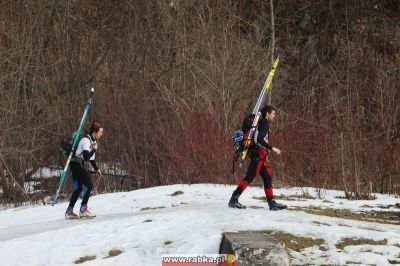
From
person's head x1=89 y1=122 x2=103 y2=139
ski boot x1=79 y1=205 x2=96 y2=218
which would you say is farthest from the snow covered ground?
person's head x1=89 y1=122 x2=103 y2=139

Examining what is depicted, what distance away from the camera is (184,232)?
7.59 meters

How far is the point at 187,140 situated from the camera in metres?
15.6

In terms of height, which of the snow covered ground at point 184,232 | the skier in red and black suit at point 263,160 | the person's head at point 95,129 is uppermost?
the person's head at point 95,129

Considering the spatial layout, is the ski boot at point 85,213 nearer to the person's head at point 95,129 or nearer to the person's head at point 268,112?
the person's head at point 95,129

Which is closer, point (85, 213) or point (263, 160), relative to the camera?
point (263, 160)

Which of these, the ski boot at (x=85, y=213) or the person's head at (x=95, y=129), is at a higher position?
the person's head at (x=95, y=129)

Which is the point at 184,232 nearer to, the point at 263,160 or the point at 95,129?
the point at 263,160

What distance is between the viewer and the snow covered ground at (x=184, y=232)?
6.83 metres

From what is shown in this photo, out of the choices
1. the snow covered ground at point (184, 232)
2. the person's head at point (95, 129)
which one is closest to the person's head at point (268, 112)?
the snow covered ground at point (184, 232)

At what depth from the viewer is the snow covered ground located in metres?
6.83

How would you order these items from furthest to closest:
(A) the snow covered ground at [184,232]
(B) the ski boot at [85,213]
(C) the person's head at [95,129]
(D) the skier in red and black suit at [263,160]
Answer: (B) the ski boot at [85,213] < (C) the person's head at [95,129] < (D) the skier in red and black suit at [263,160] < (A) the snow covered ground at [184,232]

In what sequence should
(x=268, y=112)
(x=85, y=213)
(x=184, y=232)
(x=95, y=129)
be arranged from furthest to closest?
(x=85, y=213) < (x=95, y=129) < (x=268, y=112) < (x=184, y=232)

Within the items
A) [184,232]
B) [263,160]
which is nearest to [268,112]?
[263,160]

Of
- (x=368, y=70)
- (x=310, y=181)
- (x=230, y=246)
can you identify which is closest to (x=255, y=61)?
(x=368, y=70)
